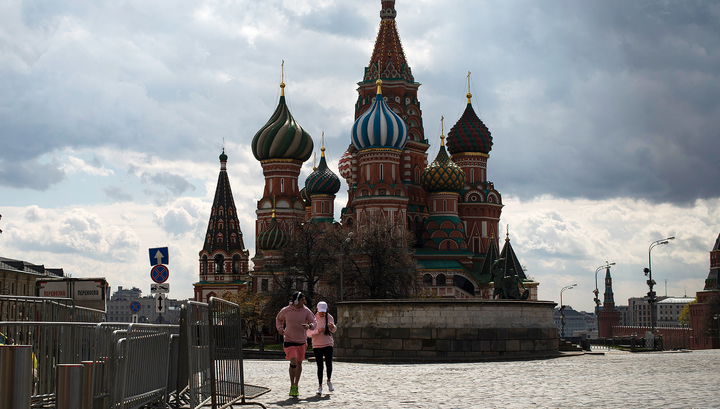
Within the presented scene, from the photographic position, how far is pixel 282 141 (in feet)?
230

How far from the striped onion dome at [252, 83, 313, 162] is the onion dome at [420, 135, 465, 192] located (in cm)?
1020

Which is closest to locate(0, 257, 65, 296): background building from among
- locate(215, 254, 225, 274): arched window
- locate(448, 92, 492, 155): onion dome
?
locate(215, 254, 225, 274): arched window

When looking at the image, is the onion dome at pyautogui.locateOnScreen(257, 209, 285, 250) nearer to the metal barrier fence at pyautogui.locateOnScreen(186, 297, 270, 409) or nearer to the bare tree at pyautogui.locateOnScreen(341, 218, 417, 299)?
the bare tree at pyautogui.locateOnScreen(341, 218, 417, 299)

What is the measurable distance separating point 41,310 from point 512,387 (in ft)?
22.7

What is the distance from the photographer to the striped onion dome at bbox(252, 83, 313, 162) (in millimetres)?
70000

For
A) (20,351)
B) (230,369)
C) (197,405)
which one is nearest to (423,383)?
(230,369)

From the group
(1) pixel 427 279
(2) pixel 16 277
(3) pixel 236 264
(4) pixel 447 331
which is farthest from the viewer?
(3) pixel 236 264

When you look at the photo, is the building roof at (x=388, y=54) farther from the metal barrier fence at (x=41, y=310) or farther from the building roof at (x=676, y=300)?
the building roof at (x=676, y=300)

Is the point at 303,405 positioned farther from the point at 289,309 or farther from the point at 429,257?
the point at 429,257

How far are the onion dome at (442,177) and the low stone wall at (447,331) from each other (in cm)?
4320

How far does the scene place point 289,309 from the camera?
1266 centimetres

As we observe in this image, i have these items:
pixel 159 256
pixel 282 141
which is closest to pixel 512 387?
pixel 159 256

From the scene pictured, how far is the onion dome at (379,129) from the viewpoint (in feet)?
202

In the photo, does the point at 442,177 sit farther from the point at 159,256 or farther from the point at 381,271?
the point at 159,256
